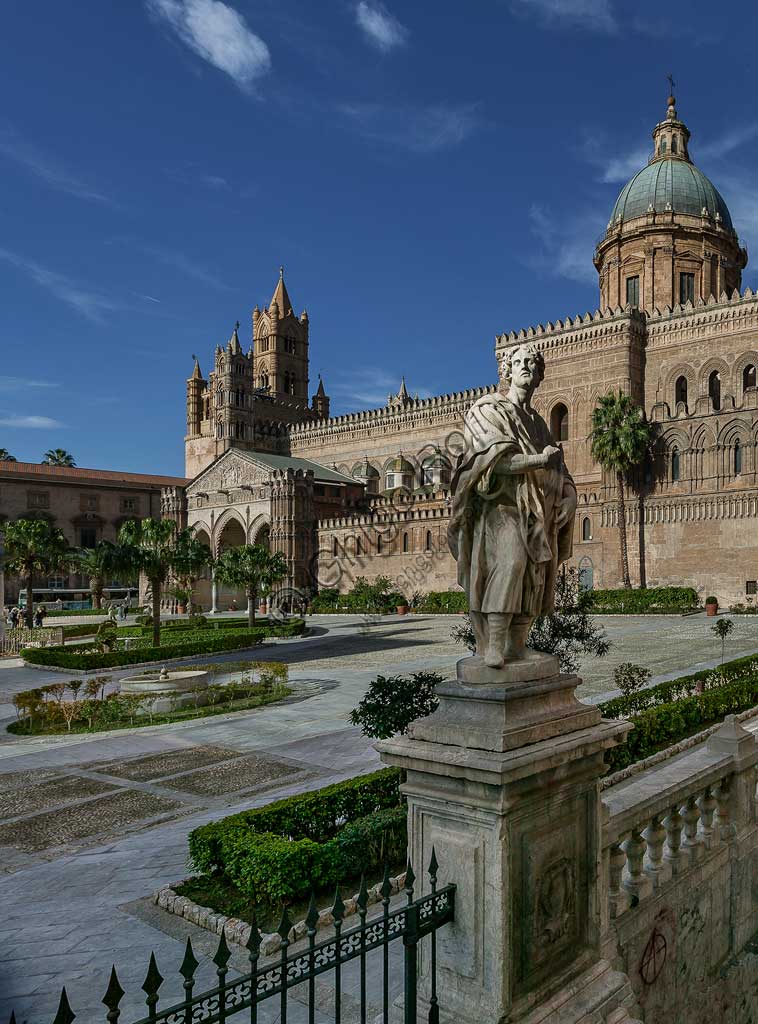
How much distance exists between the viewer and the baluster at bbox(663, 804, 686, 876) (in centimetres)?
535

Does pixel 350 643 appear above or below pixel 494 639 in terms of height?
below

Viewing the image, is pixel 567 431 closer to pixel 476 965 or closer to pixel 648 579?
pixel 648 579

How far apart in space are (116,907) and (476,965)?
3.97 meters

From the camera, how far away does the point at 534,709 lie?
372cm

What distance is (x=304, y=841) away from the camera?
21.2 ft

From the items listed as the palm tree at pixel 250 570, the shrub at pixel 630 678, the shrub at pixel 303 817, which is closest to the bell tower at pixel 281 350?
the palm tree at pixel 250 570

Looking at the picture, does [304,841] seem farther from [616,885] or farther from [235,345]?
[235,345]

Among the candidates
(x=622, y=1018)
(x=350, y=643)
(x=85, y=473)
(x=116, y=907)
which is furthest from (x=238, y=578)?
(x=85, y=473)

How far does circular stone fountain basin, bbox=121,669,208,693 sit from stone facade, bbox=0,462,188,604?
162 feet

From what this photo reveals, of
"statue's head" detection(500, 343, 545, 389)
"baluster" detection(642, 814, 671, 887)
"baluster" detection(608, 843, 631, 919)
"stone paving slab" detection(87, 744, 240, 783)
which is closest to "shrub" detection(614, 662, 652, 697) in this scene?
"stone paving slab" detection(87, 744, 240, 783)

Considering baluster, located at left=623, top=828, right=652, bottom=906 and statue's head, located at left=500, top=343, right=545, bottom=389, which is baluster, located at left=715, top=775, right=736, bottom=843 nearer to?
baluster, located at left=623, top=828, right=652, bottom=906

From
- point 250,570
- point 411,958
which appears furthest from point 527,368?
point 250,570

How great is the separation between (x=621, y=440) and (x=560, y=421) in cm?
851

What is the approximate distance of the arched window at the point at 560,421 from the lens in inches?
1997
